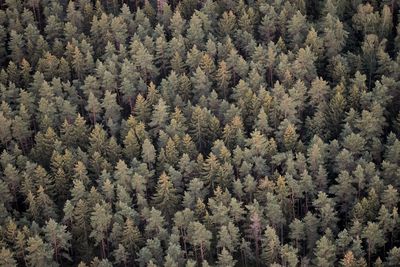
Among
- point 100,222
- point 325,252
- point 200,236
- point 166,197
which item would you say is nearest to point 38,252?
point 100,222

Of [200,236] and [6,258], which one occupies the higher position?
[200,236]

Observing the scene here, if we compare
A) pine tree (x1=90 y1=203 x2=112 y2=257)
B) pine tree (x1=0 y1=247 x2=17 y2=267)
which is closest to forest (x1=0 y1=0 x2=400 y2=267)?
pine tree (x1=0 y1=247 x2=17 y2=267)

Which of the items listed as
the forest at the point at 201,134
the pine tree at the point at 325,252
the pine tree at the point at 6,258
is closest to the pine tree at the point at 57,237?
the forest at the point at 201,134

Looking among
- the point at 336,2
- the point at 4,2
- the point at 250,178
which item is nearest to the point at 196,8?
the point at 336,2

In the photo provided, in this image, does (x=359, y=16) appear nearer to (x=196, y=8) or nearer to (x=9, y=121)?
(x=196, y=8)

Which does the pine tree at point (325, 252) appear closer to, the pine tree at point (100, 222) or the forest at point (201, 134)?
the forest at point (201, 134)

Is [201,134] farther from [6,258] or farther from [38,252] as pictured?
[6,258]

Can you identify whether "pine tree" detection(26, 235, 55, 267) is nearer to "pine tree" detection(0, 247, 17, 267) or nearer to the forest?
the forest

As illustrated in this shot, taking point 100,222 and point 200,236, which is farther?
point 100,222
